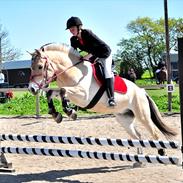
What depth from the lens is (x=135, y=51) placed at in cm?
5934

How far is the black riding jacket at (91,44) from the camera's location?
625cm

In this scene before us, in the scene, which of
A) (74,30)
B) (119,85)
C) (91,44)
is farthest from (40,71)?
(119,85)

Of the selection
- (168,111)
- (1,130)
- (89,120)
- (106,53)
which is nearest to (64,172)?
(106,53)

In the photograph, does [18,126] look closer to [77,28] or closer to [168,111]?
[168,111]

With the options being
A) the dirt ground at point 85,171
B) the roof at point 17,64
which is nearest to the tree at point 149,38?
the roof at point 17,64

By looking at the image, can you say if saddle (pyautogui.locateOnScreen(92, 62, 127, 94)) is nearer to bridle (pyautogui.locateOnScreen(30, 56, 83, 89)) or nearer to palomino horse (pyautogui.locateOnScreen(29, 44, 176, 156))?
palomino horse (pyautogui.locateOnScreen(29, 44, 176, 156))

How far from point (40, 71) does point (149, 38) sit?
5602 centimetres

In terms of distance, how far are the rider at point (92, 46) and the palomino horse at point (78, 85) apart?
4.4 inches

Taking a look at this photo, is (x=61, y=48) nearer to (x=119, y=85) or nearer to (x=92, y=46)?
(x=92, y=46)

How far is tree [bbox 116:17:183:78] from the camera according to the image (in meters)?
58.7

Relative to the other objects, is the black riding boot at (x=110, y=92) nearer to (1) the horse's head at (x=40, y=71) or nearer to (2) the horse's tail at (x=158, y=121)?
(1) the horse's head at (x=40, y=71)

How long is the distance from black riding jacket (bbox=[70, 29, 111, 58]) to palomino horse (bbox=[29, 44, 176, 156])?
0.46ft

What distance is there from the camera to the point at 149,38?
60.9 meters

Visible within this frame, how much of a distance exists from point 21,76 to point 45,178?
57529 millimetres
